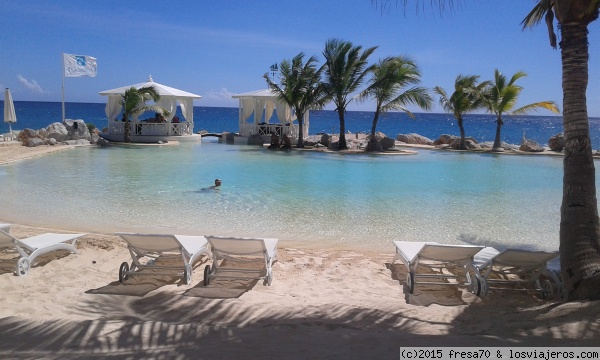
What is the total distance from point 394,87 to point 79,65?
59.4 feet

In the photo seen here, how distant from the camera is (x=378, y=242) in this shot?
709cm

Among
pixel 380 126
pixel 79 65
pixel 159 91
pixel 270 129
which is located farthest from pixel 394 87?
pixel 380 126

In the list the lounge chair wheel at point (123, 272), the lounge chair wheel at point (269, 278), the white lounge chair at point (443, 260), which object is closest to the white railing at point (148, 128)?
the lounge chair wheel at point (123, 272)

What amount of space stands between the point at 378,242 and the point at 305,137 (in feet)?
68.6

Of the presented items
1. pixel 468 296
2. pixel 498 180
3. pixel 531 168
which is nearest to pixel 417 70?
pixel 531 168

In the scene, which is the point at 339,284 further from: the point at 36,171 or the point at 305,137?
the point at 305,137

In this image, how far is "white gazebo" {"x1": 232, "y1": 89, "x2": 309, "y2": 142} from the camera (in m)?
26.6

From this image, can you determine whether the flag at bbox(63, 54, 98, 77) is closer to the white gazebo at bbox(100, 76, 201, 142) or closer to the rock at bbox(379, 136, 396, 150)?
the white gazebo at bbox(100, 76, 201, 142)

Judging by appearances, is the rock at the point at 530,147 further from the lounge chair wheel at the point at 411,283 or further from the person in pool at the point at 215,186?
the lounge chair wheel at the point at 411,283

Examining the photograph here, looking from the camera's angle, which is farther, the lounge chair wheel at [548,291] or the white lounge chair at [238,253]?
the white lounge chair at [238,253]

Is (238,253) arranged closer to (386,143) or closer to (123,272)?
(123,272)

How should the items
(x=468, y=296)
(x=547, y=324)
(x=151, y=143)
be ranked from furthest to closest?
(x=151, y=143) < (x=468, y=296) < (x=547, y=324)

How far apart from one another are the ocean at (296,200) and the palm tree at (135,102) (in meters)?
6.83

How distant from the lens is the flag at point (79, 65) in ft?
90.6
